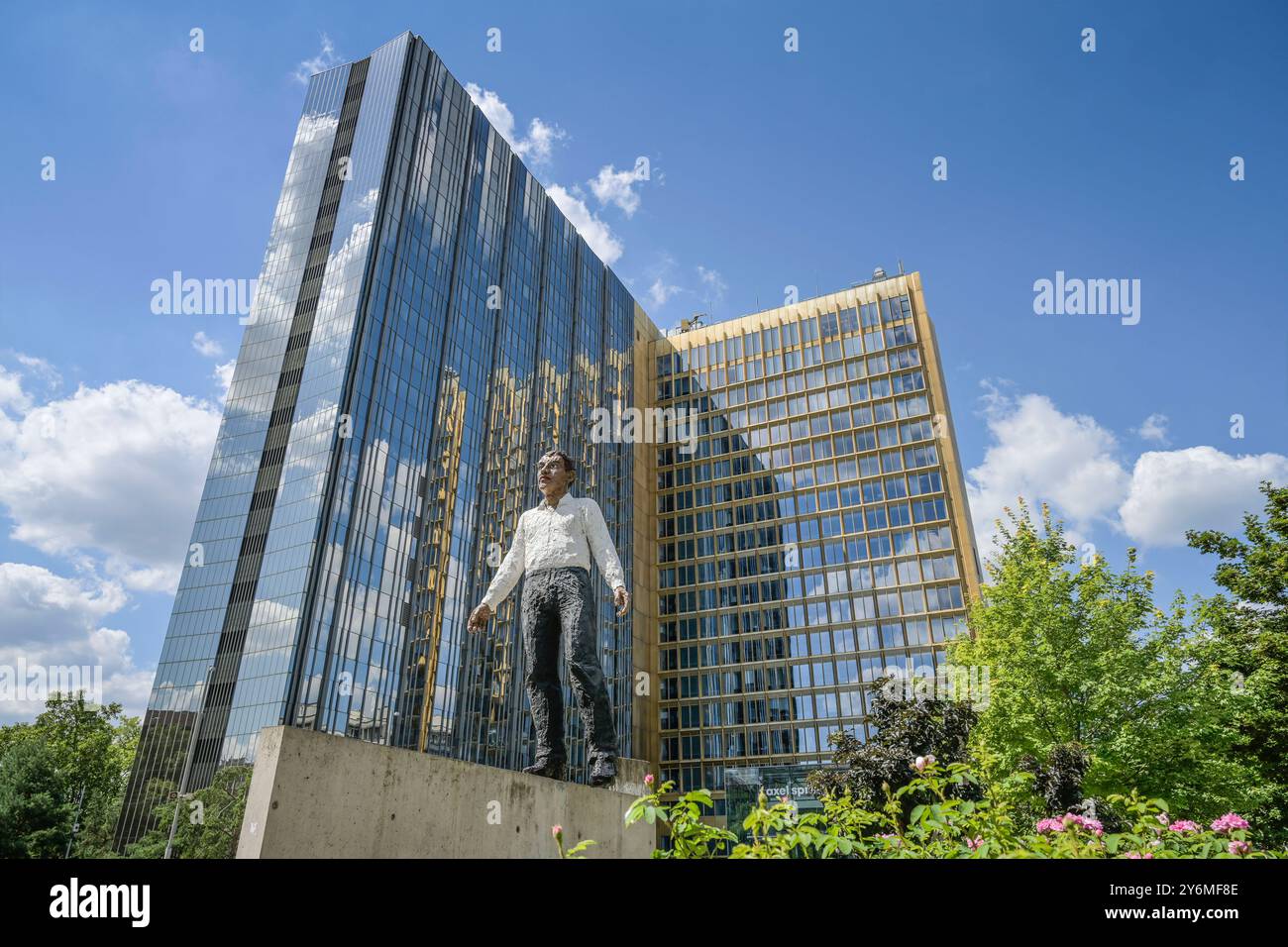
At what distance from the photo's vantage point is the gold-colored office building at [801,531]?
→ 193 feet

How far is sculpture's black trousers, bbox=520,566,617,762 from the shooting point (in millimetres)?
7629

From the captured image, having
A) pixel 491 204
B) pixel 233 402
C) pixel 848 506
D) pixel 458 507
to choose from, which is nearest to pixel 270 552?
pixel 458 507

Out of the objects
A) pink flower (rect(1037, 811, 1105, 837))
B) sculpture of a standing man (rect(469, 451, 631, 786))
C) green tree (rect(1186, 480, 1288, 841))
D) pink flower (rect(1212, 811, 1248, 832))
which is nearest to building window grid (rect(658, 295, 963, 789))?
green tree (rect(1186, 480, 1288, 841))

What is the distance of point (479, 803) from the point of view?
6.23 metres

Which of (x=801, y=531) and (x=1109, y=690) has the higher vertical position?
(x=801, y=531)

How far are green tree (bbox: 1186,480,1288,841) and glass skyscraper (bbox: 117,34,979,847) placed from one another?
2916cm

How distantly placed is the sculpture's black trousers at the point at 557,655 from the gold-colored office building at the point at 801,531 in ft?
172

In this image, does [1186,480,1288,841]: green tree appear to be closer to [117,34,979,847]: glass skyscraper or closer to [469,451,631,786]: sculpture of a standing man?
[469,451,631,786]: sculpture of a standing man

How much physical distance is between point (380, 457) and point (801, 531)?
118 feet

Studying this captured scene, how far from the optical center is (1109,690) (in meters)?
21.2

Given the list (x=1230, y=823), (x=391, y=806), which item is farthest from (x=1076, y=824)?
(x=391, y=806)

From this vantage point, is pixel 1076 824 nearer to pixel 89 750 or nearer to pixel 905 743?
pixel 905 743

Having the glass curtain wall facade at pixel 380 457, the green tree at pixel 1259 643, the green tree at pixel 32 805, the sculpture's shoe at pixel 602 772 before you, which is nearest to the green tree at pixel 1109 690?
the green tree at pixel 1259 643
